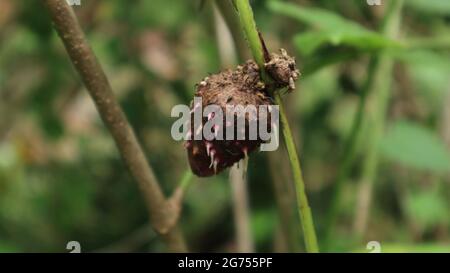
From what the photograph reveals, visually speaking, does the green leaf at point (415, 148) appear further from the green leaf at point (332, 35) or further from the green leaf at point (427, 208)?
the green leaf at point (332, 35)

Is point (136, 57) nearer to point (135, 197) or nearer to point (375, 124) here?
point (135, 197)

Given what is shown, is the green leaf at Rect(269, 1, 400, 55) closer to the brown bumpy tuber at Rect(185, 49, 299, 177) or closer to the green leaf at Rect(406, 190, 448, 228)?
the brown bumpy tuber at Rect(185, 49, 299, 177)

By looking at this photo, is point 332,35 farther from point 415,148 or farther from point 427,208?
point 427,208

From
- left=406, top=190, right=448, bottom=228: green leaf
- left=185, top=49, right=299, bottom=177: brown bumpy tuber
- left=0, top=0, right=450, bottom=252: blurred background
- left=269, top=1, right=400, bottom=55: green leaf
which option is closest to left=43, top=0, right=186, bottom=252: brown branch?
left=185, top=49, right=299, bottom=177: brown bumpy tuber

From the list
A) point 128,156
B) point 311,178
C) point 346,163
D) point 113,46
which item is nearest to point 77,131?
point 113,46

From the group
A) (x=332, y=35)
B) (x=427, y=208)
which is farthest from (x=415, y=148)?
(x=332, y=35)
